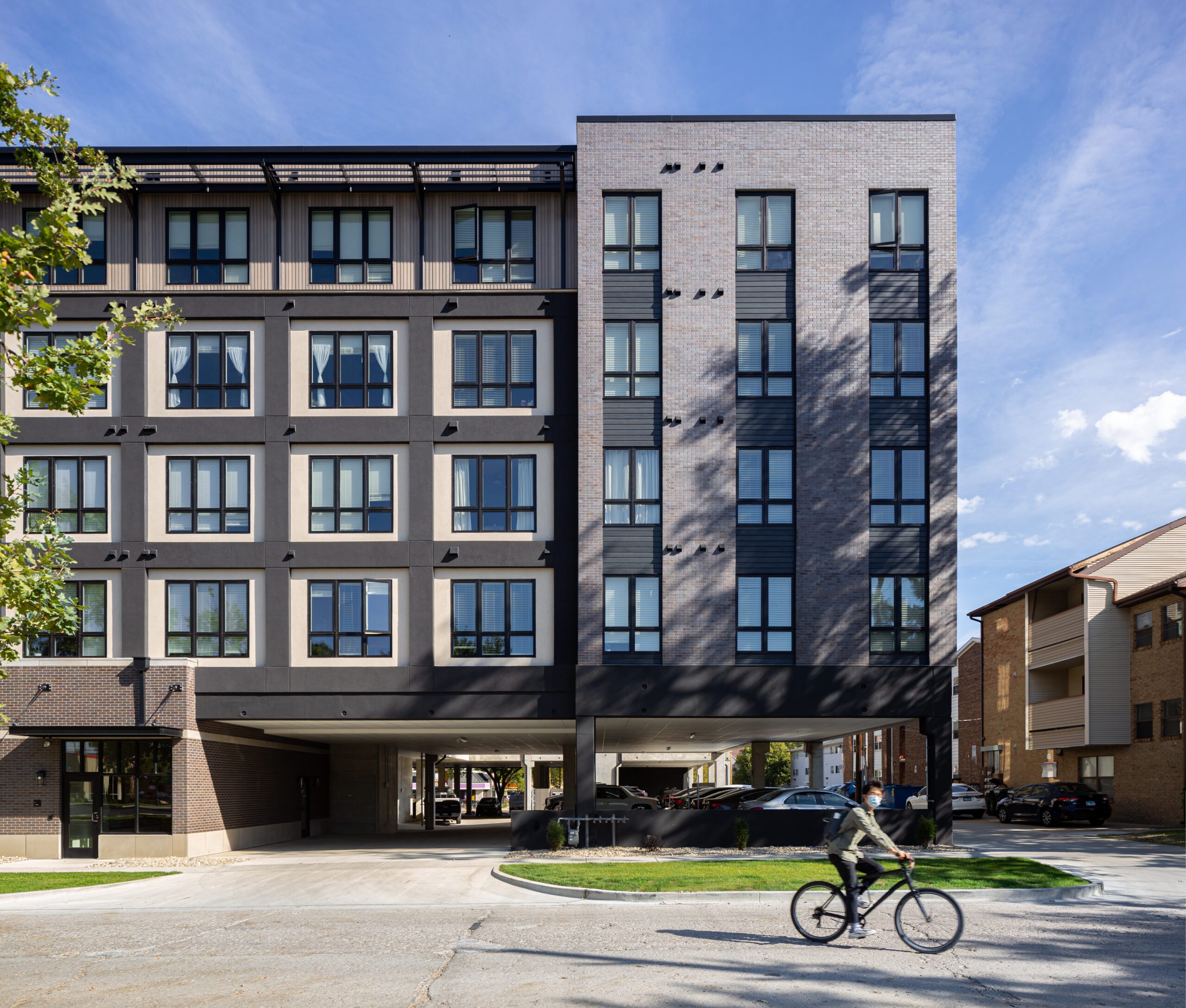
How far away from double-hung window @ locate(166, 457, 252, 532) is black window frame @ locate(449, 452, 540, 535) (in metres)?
5.28

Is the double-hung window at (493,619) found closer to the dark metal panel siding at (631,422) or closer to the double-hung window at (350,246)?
the dark metal panel siding at (631,422)

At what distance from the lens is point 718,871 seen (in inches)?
749

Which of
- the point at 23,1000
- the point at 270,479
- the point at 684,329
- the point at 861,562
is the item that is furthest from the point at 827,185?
the point at 23,1000

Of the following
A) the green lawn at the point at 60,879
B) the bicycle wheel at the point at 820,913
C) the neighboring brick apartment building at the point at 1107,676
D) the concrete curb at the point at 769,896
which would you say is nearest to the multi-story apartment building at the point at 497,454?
the green lawn at the point at 60,879

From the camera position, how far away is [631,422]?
89.7ft

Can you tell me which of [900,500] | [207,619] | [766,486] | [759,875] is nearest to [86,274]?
[207,619]

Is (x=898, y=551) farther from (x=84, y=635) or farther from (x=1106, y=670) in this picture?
(x=84, y=635)

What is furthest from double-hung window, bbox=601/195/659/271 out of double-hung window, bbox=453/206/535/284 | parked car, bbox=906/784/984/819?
parked car, bbox=906/784/984/819

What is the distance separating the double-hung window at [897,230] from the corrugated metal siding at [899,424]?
3.59 metres

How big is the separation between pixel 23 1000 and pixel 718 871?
11907 mm

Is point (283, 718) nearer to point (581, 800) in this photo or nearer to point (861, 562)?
point (581, 800)

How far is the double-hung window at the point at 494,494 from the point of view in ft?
90.3

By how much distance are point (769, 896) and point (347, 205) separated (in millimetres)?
20667

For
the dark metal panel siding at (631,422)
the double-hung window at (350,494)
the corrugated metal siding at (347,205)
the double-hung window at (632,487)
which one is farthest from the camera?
the corrugated metal siding at (347,205)
